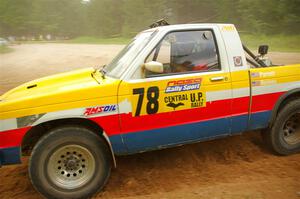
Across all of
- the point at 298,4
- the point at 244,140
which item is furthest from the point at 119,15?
the point at 244,140

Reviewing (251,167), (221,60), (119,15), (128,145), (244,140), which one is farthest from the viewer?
(119,15)

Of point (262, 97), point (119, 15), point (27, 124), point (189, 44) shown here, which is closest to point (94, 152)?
point (27, 124)

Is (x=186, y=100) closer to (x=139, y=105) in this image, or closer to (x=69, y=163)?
(x=139, y=105)

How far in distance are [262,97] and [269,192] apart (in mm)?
1332

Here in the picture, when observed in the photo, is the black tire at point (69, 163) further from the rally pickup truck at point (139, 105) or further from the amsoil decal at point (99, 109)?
the amsoil decal at point (99, 109)

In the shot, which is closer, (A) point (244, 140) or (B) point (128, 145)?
(B) point (128, 145)

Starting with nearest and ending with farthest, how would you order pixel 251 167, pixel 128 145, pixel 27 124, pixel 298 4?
pixel 27 124 → pixel 128 145 → pixel 251 167 → pixel 298 4

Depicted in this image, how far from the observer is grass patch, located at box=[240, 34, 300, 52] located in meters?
22.1

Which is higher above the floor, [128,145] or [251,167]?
[128,145]

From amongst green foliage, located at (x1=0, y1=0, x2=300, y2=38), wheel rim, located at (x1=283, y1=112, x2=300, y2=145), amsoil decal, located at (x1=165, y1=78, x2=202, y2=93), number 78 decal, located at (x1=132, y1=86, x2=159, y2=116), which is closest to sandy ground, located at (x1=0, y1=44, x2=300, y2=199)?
wheel rim, located at (x1=283, y1=112, x2=300, y2=145)

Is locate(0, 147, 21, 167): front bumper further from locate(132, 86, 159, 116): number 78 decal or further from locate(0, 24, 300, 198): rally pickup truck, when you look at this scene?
locate(132, 86, 159, 116): number 78 decal

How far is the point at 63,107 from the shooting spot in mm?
3641

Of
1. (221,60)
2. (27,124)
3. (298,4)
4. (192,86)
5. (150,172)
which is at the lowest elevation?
(150,172)

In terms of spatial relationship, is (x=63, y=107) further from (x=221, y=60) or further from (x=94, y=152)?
(x=221, y=60)
